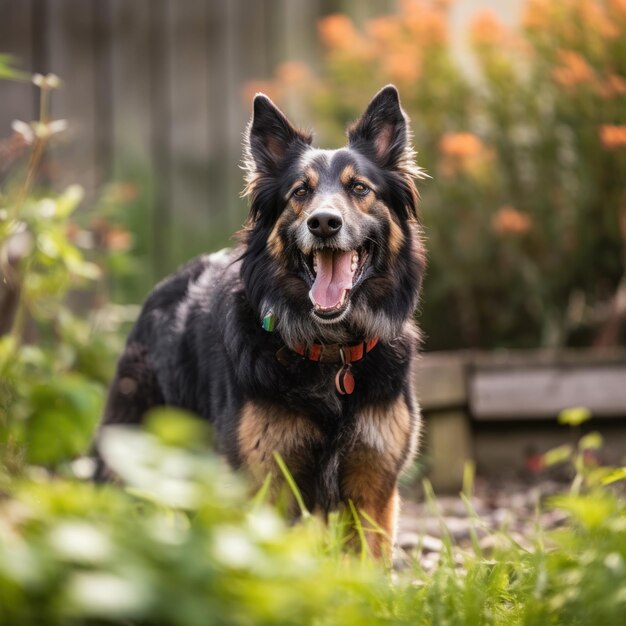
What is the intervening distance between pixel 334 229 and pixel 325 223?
0.16 ft

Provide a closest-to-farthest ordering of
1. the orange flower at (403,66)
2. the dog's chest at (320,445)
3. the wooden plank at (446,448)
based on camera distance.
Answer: the dog's chest at (320,445) < the wooden plank at (446,448) < the orange flower at (403,66)

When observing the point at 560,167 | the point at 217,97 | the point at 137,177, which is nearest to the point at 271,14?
the point at 217,97

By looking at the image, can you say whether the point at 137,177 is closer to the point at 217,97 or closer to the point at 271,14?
the point at 217,97

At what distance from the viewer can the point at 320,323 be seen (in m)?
3.58

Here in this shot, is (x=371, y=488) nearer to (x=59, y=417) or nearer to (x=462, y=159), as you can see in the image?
(x=59, y=417)

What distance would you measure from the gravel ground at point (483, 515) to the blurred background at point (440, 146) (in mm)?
223

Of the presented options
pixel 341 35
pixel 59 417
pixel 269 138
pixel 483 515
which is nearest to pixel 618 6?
pixel 341 35

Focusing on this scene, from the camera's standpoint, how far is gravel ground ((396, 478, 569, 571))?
398cm

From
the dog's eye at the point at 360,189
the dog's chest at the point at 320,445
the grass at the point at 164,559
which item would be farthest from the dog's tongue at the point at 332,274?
the grass at the point at 164,559

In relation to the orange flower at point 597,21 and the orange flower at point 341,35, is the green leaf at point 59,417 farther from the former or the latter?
the orange flower at point 597,21

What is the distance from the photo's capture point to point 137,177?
7652 millimetres

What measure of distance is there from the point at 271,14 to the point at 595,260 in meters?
3.34

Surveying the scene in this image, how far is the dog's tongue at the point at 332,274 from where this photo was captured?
3.55 m

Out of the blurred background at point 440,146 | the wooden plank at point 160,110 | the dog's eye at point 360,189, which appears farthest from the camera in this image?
the wooden plank at point 160,110
